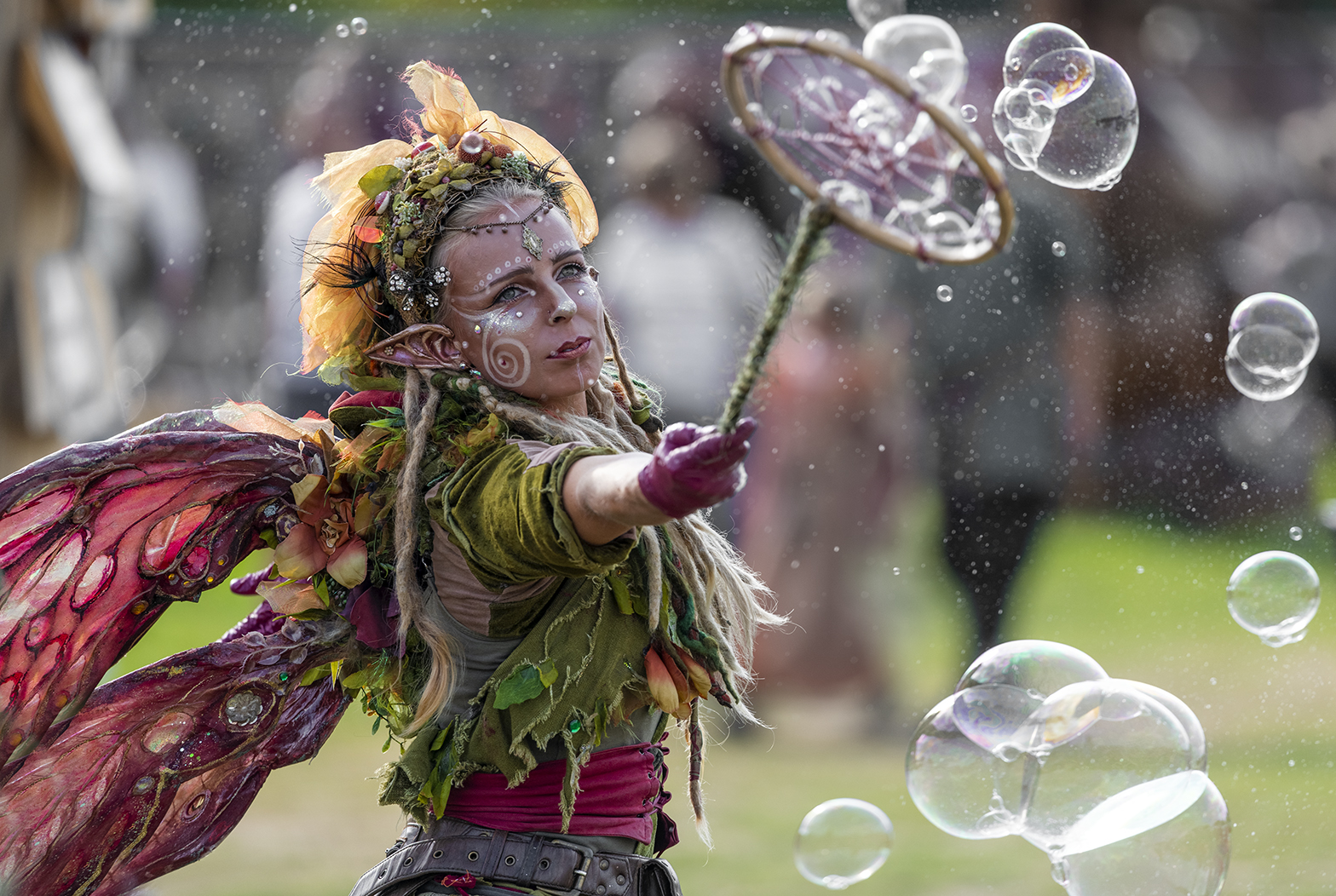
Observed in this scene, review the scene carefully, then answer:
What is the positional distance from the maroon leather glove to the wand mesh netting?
24 cm

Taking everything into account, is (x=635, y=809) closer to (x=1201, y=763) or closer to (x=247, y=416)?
(x=247, y=416)

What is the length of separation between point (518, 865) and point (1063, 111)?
1.39 meters

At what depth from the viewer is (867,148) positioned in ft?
5.62

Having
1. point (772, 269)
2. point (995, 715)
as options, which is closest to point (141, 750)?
point (772, 269)

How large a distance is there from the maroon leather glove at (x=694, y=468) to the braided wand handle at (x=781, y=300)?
18 millimetres

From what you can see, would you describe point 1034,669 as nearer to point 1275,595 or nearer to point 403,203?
point 1275,595

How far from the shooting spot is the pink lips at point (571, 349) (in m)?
2.13

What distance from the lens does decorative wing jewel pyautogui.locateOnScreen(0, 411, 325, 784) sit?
2191 mm

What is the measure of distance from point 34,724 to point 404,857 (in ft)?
1.73

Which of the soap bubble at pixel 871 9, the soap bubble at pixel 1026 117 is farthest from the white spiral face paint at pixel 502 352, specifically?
the soap bubble at pixel 871 9

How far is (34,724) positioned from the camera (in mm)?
2240

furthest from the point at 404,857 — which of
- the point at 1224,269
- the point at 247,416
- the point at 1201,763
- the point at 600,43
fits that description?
the point at 1224,269

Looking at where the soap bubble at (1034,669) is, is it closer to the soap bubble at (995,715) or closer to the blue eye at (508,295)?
the soap bubble at (995,715)

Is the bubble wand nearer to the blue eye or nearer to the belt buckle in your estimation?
the blue eye
